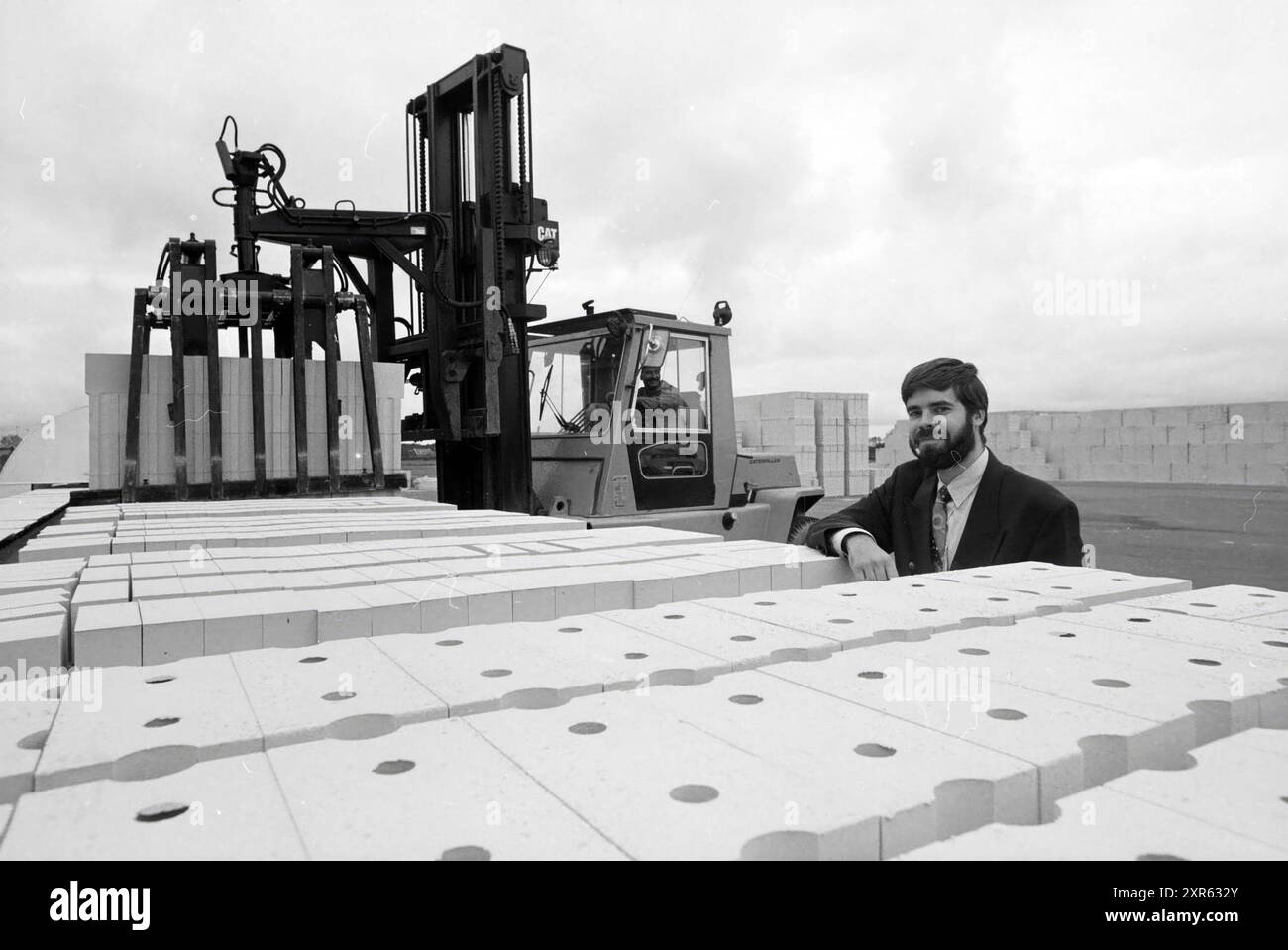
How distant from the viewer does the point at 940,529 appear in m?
3.68

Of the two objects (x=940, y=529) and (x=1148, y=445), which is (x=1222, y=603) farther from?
(x=1148, y=445)

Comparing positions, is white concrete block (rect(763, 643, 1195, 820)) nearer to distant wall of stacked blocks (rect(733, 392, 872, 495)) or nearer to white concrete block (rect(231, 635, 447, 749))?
white concrete block (rect(231, 635, 447, 749))

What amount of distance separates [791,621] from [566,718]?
28.5 inches

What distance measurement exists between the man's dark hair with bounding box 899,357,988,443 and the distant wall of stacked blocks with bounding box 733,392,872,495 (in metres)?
12.4

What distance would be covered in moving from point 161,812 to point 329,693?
15.1 inches

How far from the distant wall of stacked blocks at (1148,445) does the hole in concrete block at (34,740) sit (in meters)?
19.5

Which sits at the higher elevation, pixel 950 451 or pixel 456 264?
pixel 456 264

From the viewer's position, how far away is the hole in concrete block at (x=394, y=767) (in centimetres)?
102

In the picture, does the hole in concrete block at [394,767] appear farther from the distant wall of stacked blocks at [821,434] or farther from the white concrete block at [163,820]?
the distant wall of stacked blocks at [821,434]

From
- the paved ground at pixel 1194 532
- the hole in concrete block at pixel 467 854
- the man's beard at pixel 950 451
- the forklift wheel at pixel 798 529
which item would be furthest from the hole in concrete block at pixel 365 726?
the paved ground at pixel 1194 532

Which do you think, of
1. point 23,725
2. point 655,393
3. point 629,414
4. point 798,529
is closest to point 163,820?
point 23,725

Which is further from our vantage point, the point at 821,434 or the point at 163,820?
the point at 821,434

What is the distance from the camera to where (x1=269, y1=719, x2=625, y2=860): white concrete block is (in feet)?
2.71

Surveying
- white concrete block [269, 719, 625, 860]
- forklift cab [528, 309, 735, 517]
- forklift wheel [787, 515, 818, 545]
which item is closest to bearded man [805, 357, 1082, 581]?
white concrete block [269, 719, 625, 860]
